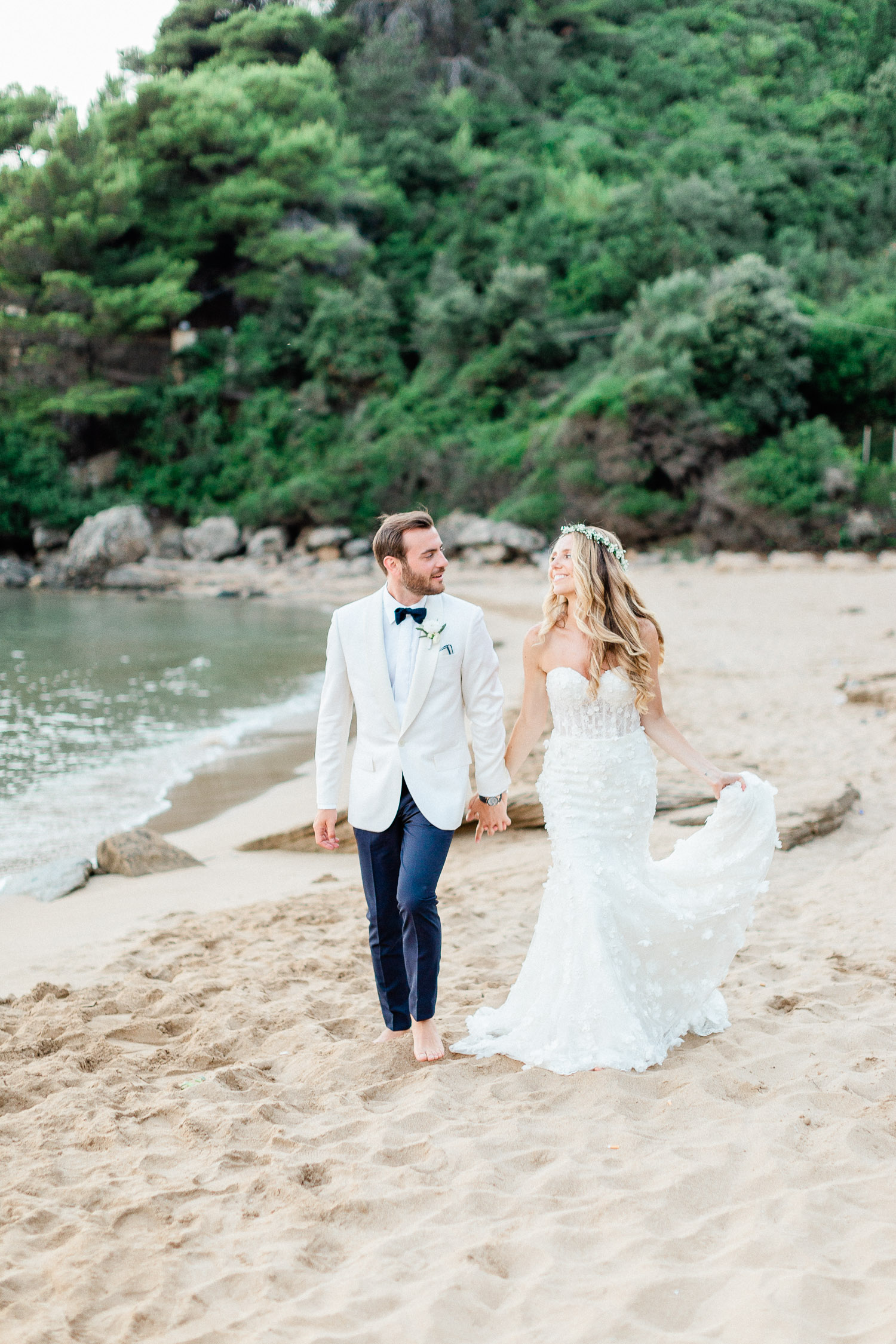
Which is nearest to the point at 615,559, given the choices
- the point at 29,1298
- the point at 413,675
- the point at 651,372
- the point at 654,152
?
the point at 413,675

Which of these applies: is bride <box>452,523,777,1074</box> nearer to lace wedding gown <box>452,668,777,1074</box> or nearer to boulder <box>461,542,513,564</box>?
lace wedding gown <box>452,668,777,1074</box>

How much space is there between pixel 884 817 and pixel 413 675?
3961mm

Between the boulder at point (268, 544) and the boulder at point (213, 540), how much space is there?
64 centimetres

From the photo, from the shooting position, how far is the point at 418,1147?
271 centimetres

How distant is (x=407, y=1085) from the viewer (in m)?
3.08

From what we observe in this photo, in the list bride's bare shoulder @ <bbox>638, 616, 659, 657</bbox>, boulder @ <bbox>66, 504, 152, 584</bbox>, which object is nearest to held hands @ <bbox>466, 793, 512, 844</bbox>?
bride's bare shoulder @ <bbox>638, 616, 659, 657</bbox>

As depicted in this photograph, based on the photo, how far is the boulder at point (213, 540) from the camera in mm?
32938

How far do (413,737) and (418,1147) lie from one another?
1.19m

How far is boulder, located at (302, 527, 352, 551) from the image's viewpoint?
3153 centimetres

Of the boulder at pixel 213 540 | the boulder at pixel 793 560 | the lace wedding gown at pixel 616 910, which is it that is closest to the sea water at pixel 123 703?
the lace wedding gown at pixel 616 910

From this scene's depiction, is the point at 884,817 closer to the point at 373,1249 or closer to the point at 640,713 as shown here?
the point at 640,713

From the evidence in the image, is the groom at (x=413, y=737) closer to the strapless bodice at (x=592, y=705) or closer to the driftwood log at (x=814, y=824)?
the strapless bodice at (x=592, y=705)

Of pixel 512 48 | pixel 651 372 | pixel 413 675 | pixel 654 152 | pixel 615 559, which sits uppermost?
pixel 512 48

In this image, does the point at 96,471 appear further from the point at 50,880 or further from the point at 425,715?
the point at 425,715
